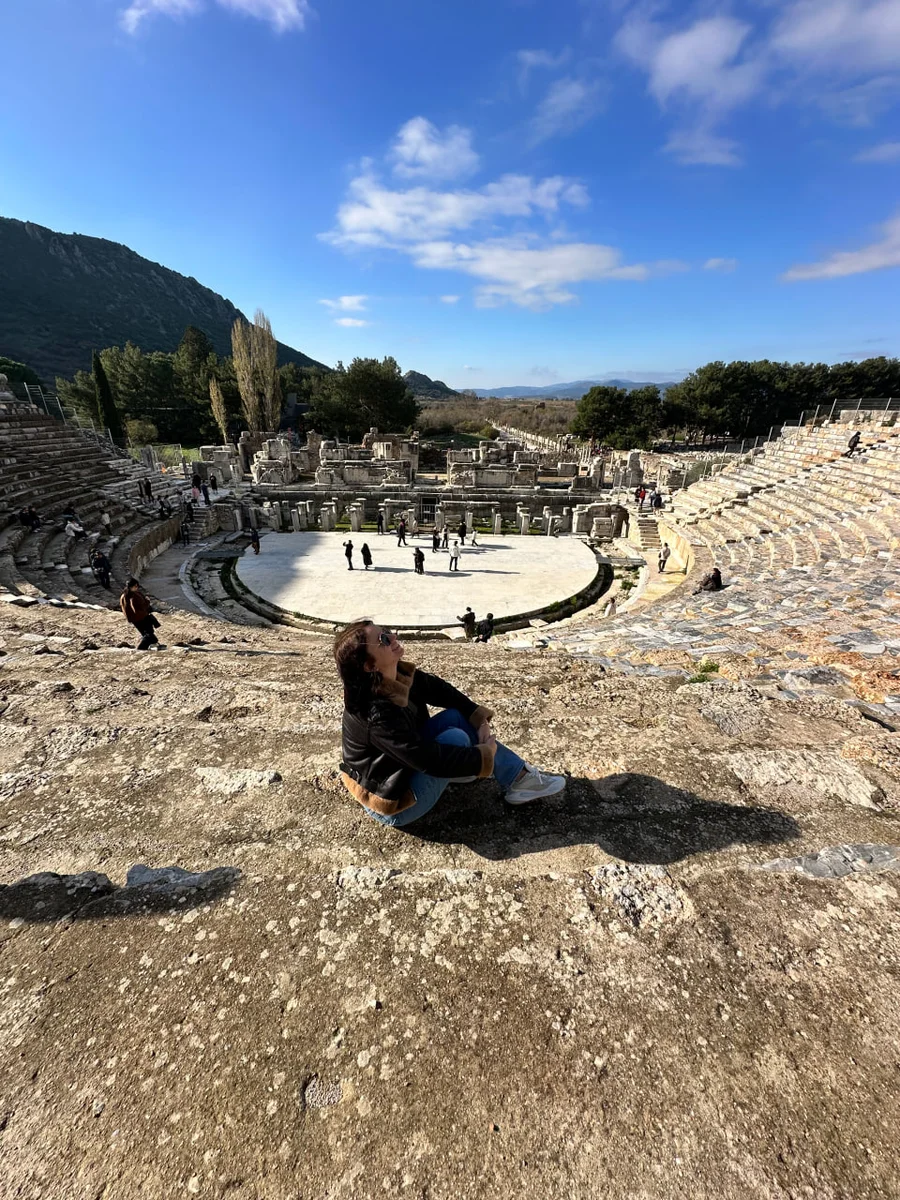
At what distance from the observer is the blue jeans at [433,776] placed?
2.49 meters

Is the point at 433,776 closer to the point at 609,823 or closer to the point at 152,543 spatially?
the point at 609,823

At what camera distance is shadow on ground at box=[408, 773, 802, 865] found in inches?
96.3

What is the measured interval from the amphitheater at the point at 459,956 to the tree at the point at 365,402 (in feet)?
146

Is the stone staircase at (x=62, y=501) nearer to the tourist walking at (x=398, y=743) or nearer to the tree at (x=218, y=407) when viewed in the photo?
the tourist walking at (x=398, y=743)

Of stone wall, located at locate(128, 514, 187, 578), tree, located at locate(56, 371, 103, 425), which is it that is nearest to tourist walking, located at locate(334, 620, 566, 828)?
stone wall, located at locate(128, 514, 187, 578)

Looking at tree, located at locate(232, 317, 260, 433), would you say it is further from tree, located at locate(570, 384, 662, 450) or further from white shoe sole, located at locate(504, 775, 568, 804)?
white shoe sole, located at locate(504, 775, 568, 804)

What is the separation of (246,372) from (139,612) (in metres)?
41.7

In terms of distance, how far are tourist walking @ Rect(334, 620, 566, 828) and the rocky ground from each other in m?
0.20

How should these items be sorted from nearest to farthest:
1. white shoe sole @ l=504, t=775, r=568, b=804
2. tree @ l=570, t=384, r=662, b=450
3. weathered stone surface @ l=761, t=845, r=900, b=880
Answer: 1. weathered stone surface @ l=761, t=845, r=900, b=880
2. white shoe sole @ l=504, t=775, r=568, b=804
3. tree @ l=570, t=384, r=662, b=450

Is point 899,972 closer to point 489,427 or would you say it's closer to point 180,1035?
point 180,1035

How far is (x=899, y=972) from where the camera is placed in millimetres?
1839

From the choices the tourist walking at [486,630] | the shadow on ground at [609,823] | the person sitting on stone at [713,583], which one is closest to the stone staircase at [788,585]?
the person sitting on stone at [713,583]

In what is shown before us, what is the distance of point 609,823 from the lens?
8.49ft

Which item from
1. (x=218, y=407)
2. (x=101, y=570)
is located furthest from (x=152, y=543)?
Result: (x=218, y=407)
